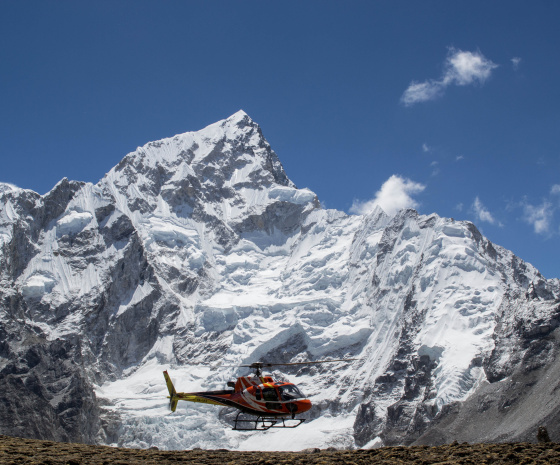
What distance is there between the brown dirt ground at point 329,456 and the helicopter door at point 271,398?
12768mm

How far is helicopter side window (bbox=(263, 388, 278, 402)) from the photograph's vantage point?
4694cm

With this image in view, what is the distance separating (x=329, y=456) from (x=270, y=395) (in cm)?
1577

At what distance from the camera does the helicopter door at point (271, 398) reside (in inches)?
1843

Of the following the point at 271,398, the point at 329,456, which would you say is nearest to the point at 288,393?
Answer: the point at 271,398

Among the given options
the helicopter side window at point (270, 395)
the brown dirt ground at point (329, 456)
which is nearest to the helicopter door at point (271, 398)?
the helicopter side window at point (270, 395)

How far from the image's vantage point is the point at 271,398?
46969 millimetres

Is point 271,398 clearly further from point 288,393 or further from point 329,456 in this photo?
point 329,456

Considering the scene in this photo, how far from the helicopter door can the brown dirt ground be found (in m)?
12.8

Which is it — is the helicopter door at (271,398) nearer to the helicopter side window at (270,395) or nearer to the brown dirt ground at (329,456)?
the helicopter side window at (270,395)

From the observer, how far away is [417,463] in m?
28.1

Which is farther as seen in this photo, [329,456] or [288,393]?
[288,393]

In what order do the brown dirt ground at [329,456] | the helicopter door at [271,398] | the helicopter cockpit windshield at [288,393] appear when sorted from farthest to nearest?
the helicopter cockpit windshield at [288,393]
the helicopter door at [271,398]
the brown dirt ground at [329,456]

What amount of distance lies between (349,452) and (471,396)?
139016mm

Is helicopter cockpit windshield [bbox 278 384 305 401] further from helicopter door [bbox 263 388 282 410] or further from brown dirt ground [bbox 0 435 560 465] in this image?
brown dirt ground [bbox 0 435 560 465]
